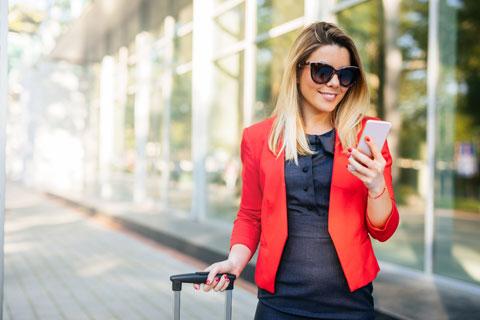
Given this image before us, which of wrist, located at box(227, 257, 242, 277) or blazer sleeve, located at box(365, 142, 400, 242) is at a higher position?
blazer sleeve, located at box(365, 142, 400, 242)

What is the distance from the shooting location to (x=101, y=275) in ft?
24.9

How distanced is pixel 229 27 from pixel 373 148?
423 inches

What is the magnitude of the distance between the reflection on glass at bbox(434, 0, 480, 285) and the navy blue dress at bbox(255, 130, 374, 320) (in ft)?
17.5

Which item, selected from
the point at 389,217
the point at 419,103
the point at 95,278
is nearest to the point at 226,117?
the point at 419,103

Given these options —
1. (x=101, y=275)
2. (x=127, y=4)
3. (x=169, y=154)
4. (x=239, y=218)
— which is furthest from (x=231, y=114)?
(x=239, y=218)

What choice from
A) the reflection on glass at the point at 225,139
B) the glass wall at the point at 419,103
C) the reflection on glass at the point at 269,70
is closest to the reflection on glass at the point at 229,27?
the reflection on glass at the point at 225,139

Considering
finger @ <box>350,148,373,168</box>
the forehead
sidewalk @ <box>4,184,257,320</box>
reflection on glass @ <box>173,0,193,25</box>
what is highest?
reflection on glass @ <box>173,0,193,25</box>

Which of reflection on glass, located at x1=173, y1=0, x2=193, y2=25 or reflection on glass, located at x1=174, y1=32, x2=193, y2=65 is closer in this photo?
reflection on glass, located at x1=173, y1=0, x2=193, y2=25

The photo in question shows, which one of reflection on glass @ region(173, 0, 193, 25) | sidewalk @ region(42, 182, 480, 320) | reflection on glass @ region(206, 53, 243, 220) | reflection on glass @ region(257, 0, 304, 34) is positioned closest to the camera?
sidewalk @ region(42, 182, 480, 320)

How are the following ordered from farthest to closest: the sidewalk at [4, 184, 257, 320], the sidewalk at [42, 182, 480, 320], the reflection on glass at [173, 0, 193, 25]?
the reflection on glass at [173, 0, 193, 25], the sidewalk at [4, 184, 257, 320], the sidewalk at [42, 182, 480, 320]

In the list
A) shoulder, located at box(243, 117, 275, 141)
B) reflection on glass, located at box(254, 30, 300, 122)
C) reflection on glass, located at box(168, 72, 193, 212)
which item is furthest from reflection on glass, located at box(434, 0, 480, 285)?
reflection on glass, located at box(168, 72, 193, 212)

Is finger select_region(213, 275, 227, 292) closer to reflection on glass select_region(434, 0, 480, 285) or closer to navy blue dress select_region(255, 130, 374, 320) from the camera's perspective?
navy blue dress select_region(255, 130, 374, 320)

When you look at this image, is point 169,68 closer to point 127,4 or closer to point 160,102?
point 160,102

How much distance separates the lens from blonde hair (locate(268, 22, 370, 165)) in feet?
6.38
